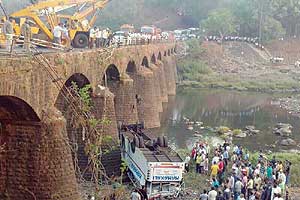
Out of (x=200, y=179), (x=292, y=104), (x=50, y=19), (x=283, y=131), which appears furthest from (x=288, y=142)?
(x=292, y=104)

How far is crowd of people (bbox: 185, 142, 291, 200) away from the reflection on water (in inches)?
503

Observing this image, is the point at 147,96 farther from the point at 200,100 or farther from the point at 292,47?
the point at 292,47

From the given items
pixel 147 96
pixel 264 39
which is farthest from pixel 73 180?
pixel 264 39

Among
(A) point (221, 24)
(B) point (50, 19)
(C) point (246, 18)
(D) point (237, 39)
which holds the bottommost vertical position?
(D) point (237, 39)

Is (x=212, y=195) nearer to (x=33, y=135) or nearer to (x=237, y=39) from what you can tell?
(x=33, y=135)

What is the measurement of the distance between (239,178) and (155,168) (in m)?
3.76

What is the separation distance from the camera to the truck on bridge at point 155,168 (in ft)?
74.0

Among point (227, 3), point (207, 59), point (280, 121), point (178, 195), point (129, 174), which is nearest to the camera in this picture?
point (178, 195)

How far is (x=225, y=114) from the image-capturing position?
2368 inches

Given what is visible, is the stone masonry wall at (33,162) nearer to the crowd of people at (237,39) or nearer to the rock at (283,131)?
the rock at (283,131)

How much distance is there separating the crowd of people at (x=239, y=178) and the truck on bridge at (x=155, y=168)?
148 centimetres

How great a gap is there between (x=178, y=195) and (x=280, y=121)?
114 feet

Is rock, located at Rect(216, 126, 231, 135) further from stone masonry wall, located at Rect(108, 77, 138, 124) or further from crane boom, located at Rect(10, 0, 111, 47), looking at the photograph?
crane boom, located at Rect(10, 0, 111, 47)

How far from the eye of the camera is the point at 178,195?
918 inches
